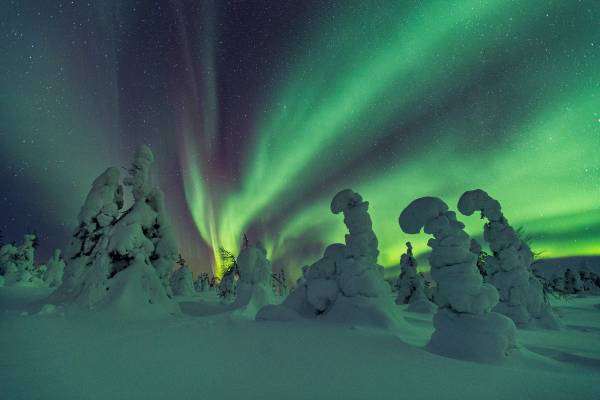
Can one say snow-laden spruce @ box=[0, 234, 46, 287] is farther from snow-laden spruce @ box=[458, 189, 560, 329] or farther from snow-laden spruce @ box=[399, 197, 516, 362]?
snow-laden spruce @ box=[458, 189, 560, 329]

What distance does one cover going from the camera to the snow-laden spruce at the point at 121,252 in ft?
38.0

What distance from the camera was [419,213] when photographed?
794 centimetres

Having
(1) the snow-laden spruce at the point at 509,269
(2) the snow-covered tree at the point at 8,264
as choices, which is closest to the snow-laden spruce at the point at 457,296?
(1) the snow-laden spruce at the point at 509,269

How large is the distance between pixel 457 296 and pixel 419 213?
92.8 inches

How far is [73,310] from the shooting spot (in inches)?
437

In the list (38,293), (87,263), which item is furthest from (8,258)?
(87,263)

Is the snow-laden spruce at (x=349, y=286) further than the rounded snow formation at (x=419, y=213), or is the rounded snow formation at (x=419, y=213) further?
the snow-laden spruce at (x=349, y=286)

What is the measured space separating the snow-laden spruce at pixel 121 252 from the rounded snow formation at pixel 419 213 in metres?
10.6

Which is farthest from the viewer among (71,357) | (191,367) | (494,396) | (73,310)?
(73,310)

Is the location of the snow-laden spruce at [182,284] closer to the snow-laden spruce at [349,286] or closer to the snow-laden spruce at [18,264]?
the snow-laden spruce at [18,264]

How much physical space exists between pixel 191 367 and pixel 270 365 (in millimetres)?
1207

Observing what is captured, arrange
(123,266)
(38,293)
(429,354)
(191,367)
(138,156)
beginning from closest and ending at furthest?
(191,367)
(429,354)
(123,266)
(138,156)
(38,293)

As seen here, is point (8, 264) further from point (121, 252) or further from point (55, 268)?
point (121, 252)

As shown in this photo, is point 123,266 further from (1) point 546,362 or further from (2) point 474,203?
(2) point 474,203
